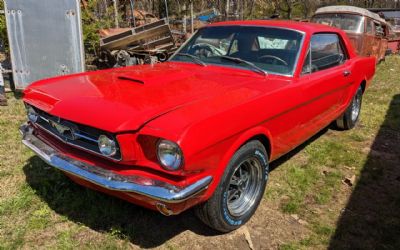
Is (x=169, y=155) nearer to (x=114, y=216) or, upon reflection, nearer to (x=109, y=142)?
(x=109, y=142)

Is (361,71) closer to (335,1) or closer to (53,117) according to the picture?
(53,117)

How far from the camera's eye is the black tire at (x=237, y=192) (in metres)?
2.88

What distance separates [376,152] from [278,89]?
242 centimetres

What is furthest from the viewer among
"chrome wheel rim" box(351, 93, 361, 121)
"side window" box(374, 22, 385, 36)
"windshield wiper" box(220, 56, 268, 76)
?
"side window" box(374, 22, 385, 36)

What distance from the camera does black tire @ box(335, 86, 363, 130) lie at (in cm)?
564

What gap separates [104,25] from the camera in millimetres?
9961

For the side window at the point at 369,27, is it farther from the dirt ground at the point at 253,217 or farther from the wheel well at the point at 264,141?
the wheel well at the point at 264,141

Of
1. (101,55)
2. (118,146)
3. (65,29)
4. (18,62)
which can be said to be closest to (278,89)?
(118,146)

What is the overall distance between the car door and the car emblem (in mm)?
2113

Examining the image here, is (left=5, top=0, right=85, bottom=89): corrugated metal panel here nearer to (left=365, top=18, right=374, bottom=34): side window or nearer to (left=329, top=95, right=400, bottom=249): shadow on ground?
(left=329, top=95, right=400, bottom=249): shadow on ground

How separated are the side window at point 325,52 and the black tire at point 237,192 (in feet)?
4.49

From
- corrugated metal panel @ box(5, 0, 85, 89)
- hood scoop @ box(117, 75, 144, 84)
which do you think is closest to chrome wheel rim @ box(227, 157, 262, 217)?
hood scoop @ box(117, 75, 144, 84)

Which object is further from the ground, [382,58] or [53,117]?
[53,117]

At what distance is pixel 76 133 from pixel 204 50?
1987 millimetres
